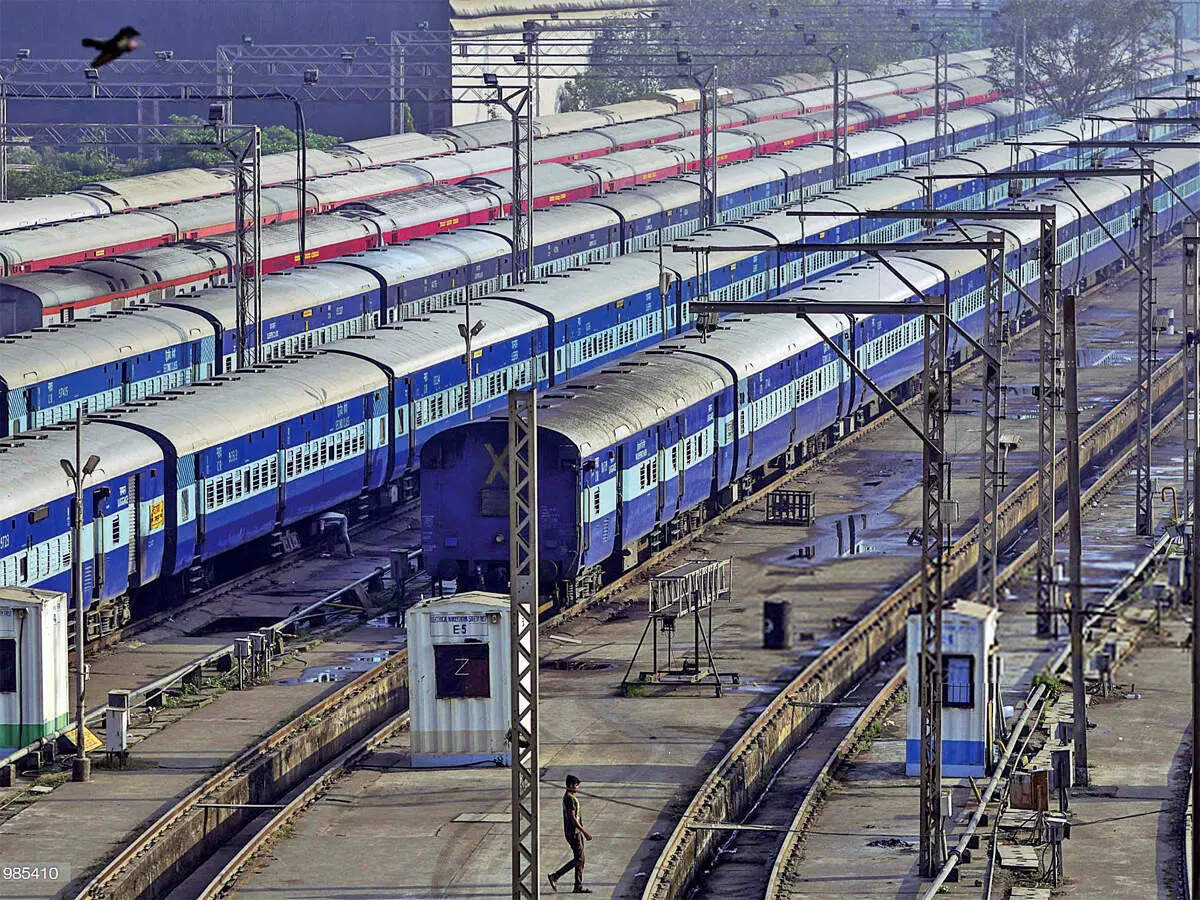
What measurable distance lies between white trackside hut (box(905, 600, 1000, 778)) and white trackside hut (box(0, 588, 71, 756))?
1211cm

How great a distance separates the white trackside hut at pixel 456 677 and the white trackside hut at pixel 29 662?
506 centimetres

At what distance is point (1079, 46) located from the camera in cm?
15638

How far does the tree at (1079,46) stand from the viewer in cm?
15600

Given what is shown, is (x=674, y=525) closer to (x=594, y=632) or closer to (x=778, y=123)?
(x=594, y=632)

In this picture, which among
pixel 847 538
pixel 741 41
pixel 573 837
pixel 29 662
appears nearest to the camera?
pixel 573 837

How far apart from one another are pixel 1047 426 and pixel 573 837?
20.1 metres

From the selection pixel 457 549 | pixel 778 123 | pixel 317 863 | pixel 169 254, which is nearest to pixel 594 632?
pixel 457 549

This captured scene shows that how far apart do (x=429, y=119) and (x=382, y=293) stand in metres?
77.4

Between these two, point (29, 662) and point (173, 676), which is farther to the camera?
point (173, 676)

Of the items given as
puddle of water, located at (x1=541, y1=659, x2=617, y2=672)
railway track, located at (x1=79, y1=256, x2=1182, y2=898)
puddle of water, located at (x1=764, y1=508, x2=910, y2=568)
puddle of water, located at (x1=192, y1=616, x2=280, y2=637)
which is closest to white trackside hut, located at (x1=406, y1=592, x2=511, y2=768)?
railway track, located at (x1=79, y1=256, x2=1182, y2=898)

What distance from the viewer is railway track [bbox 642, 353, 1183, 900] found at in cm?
3140

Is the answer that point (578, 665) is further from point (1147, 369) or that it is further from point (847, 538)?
point (1147, 369)

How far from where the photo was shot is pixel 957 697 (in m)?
35.6

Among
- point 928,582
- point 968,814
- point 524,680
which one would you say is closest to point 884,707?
point 968,814
